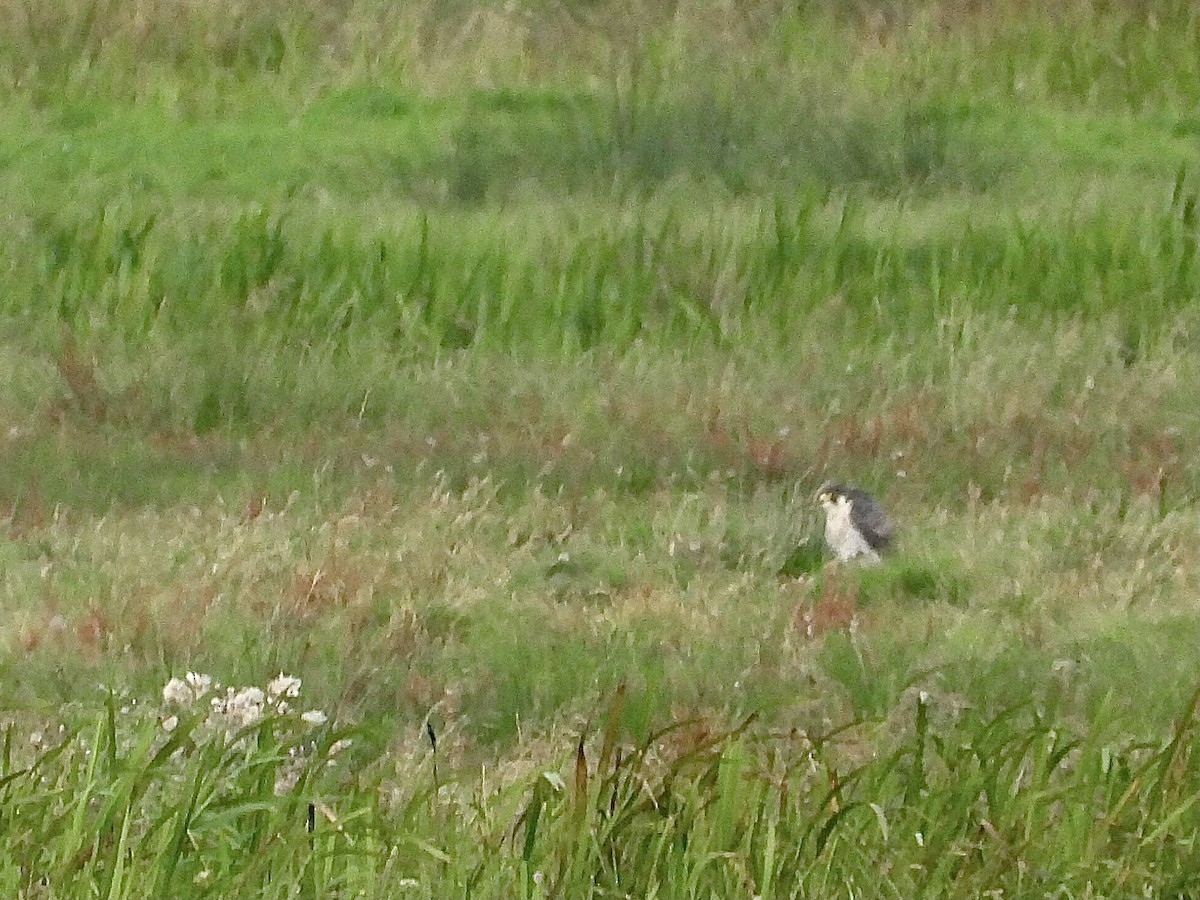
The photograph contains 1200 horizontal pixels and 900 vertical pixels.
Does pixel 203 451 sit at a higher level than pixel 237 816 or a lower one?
lower

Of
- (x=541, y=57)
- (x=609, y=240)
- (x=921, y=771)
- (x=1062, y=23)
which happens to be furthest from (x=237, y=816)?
(x=1062, y=23)

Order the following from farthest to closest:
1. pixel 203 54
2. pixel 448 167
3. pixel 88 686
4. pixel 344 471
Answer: pixel 203 54 < pixel 448 167 < pixel 344 471 < pixel 88 686

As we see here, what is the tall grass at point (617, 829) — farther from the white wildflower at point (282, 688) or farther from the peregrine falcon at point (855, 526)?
the peregrine falcon at point (855, 526)

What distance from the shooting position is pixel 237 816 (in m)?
3.76

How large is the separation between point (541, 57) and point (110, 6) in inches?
109

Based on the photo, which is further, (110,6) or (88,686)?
(110,6)

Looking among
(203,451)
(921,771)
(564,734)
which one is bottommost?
(203,451)

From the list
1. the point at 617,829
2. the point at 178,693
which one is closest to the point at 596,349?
the point at 178,693

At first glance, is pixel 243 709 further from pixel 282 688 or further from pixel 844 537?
pixel 844 537

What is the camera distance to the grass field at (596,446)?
3.85 m

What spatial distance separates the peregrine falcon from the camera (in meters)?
6.71

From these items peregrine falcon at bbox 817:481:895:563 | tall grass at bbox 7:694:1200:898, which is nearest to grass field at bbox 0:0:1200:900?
tall grass at bbox 7:694:1200:898

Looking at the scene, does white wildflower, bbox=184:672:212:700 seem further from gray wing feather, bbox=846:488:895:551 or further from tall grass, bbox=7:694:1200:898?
gray wing feather, bbox=846:488:895:551

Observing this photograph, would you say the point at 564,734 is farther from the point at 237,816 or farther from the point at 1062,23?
the point at 1062,23
